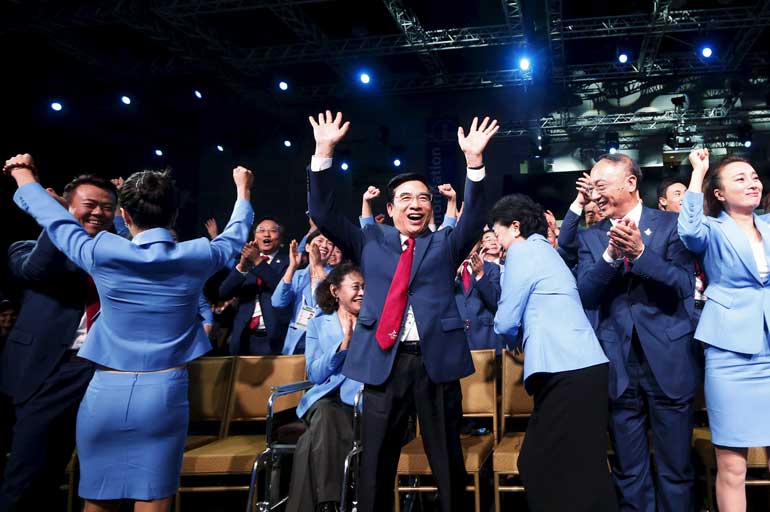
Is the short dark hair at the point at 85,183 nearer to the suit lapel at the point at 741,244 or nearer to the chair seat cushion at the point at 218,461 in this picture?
the chair seat cushion at the point at 218,461

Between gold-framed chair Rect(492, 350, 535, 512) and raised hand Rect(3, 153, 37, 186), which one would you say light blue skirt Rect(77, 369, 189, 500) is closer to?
raised hand Rect(3, 153, 37, 186)

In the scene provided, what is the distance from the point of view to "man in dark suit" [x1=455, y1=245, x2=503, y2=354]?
4520mm

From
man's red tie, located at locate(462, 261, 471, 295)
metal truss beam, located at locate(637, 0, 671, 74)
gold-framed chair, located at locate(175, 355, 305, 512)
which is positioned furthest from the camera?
metal truss beam, located at locate(637, 0, 671, 74)

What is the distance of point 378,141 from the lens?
39.5 ft

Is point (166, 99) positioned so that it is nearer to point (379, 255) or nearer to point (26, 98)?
point (26, 98)

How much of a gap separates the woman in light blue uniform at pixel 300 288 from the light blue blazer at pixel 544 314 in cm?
164

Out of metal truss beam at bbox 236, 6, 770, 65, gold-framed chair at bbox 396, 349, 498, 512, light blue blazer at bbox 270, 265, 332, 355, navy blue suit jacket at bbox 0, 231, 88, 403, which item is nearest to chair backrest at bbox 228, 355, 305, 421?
light blue blazer at bbox 270, 265, 332, 355

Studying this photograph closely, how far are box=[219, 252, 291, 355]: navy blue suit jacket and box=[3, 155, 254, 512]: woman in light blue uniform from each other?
2538 millimetres

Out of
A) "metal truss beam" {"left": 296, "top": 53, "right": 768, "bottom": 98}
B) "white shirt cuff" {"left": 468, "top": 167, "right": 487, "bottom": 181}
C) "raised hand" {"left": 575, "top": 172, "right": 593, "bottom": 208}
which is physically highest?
"metal truss beam" {"left": 296, "top": 53, "right": 768, "bottom": 98}

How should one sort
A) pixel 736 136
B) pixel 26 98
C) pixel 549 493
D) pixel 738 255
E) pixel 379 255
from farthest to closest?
pixel 736 136, pixel 26 98, pixel 379 255, pixel 738 255, pixel 549 493

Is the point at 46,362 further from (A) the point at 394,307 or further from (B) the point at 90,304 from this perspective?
(A) the point at 394,307

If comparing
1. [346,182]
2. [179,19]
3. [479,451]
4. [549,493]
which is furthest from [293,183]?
[549,493]

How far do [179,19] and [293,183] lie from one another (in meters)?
4.24

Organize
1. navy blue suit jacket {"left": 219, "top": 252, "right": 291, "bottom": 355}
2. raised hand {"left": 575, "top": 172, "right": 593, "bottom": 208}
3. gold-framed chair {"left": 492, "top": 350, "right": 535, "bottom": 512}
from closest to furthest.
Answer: raised hand {"left": 575, "top": 172, "right": 593, "bottom": 208} → gold-framed chair {"left": 492, "top": 350, "right": 535, "bottom": 512} → navy blue suit jacket {"left": 219, "top": 252, "right": 291, "bottom": 355}
